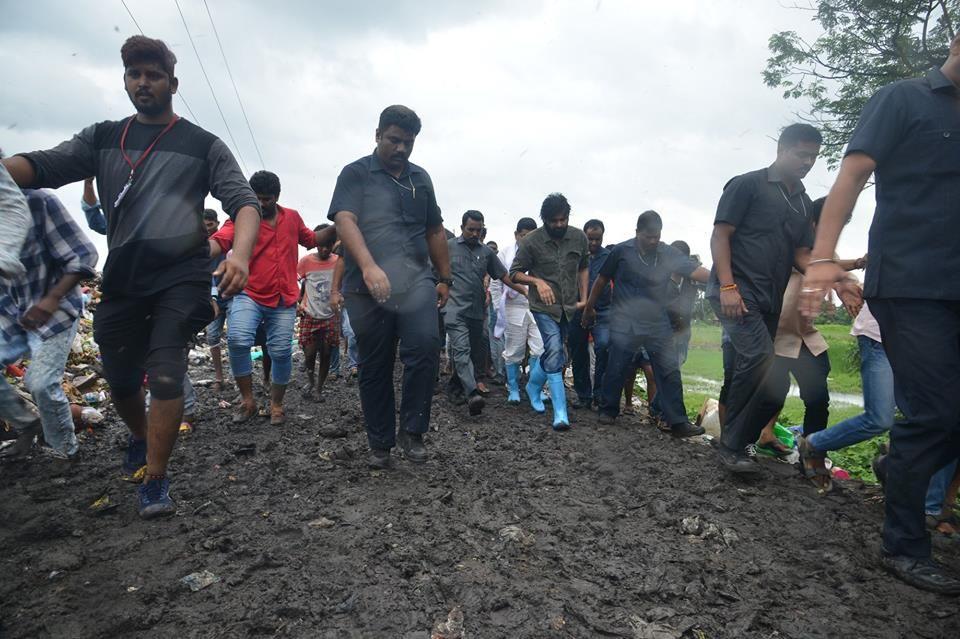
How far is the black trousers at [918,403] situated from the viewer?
2.38 metres

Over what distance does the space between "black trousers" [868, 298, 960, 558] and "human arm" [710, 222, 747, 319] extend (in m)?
1.17

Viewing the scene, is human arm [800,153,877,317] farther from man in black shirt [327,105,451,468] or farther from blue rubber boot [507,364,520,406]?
blue rubber boot [507,364,520,406]

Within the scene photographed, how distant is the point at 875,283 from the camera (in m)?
2.56

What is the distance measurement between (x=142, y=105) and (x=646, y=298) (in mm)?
4363

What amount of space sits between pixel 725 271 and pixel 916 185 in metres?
1.34

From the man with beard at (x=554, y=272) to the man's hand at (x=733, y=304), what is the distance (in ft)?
7.55

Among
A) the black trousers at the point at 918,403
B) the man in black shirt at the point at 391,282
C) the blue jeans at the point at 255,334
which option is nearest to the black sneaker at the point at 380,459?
the man in black shirt at the point at 391,282

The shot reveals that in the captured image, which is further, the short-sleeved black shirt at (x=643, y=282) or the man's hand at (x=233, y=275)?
the short-sleeved black shirt at (x=643, y=282)

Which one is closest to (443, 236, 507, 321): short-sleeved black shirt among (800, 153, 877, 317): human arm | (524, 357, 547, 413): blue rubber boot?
(524, 357, 547, 413): blue rubber boot

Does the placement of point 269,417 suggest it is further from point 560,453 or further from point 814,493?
point 814,493

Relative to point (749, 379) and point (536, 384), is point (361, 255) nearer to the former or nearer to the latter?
point (749, 379)

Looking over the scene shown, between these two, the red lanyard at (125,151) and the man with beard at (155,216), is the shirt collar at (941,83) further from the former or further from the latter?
the red lanyard at (125,151)

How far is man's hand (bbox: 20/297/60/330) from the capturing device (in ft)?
11.0

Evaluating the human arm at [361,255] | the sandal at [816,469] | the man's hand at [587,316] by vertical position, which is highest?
the human arm at [361,255]
